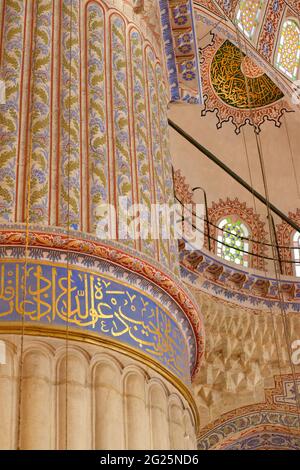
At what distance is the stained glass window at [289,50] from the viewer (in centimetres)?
1133

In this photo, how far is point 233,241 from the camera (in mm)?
11641

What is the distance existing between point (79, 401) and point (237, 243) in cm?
700

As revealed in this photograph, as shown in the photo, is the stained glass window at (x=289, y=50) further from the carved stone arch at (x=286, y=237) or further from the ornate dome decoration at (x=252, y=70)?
the carved stone arch at (x=286, y=237)

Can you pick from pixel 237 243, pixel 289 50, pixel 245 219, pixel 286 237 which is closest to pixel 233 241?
pixel 237 243

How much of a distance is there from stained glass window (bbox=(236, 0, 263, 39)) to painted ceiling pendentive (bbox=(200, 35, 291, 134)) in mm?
527

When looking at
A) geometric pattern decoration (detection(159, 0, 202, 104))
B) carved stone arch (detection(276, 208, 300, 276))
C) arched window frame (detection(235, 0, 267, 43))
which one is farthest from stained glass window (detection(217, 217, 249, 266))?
geometric pattern decoration (detection(159, 0, 202, 104))

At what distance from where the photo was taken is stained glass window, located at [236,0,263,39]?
36.1 feet

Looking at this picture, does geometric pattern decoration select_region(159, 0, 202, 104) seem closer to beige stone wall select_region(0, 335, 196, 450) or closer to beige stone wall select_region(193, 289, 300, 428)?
beige stone wall select_region(0, 335, 196, 450)

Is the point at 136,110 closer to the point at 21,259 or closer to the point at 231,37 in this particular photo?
the point at 21,259

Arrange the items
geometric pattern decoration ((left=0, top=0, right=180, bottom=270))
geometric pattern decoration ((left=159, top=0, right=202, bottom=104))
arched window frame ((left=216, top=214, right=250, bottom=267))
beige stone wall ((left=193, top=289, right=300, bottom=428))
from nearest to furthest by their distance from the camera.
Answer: geometric pattern decoration ((left=0, top=0, right=180, bottom=270)) → geometric pattern decoration ((left=159, top=0, right=202, bottom=104)) → beige stone wall ((left=193, top=289, right=300, bottom=428)) → arched window frame ((left=216, top=214, right=250, bottom=267))

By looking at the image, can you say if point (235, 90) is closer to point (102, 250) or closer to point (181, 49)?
point (181, 49)

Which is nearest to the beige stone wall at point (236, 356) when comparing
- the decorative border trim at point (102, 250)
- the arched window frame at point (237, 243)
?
the arched window frame at point (237, 243)

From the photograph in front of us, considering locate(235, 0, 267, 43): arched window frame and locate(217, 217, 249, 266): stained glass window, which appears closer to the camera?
locate(235, 0, 267, 43): arched window frame
